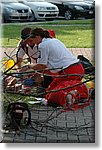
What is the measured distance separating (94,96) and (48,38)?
346 mm

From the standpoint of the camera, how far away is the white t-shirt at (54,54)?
4750mm

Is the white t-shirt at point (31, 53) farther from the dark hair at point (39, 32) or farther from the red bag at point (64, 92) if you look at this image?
the red bag at point (64, 92)

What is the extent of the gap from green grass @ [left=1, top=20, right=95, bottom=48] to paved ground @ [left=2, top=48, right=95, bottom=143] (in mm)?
45

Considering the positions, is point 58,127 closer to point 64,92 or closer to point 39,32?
point 64,92

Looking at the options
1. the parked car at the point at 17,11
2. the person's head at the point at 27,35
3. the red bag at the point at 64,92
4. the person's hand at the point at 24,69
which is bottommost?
the red bag at the point at 64,92

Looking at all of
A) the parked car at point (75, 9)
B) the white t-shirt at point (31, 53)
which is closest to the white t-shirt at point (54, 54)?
the white t-shirt at point (31, 53)

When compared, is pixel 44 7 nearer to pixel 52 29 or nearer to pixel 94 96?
pixel 52 29

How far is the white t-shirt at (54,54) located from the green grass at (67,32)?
5 centimetres

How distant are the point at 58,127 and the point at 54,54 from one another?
345mm

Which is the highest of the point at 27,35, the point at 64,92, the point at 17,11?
the point at 17,11

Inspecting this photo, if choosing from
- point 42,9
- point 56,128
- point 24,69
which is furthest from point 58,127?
point 42,9

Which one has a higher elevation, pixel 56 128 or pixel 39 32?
pixel 39 32

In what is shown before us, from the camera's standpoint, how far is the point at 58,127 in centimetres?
477

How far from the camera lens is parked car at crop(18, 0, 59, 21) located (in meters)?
4.71
